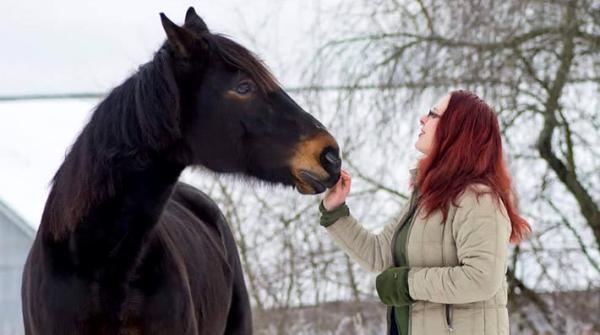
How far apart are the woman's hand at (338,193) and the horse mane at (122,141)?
0.56m

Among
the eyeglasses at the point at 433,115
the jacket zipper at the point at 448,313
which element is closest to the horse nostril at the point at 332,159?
the eyeglasses at the point at 433,115

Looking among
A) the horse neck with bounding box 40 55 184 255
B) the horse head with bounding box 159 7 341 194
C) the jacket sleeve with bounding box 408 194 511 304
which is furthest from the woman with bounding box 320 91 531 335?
the horse neck with bounding box 40 55 184 255

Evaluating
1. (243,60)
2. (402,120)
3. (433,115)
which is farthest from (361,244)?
(402,120)

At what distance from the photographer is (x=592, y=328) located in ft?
26.7

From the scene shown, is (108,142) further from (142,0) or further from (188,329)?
(142,0)

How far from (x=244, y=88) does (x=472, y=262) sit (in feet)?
3.42

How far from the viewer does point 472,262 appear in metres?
2.96

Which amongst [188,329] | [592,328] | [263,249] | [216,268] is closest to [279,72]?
[263,249]

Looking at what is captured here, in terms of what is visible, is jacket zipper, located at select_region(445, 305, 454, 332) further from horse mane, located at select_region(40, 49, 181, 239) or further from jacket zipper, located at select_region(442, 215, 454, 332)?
horse mane, located at select_region(40, 49, 181, 239)

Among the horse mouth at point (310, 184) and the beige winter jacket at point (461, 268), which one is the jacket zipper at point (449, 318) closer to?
the beige winter jacket at point (461, 268)

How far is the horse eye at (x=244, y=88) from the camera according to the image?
3.50 metres

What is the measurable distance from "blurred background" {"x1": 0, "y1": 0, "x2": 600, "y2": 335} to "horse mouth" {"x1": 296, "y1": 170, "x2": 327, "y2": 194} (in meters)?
4.08

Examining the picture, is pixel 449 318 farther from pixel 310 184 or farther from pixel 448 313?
pixel 310 184

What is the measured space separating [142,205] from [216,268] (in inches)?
44.3
